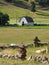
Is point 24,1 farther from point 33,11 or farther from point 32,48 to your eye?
point 32,48

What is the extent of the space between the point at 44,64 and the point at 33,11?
115207mm

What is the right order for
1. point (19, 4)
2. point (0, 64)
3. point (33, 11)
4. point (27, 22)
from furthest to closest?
point (19, 4) → point (33, 11) → point (27, 22) → point (0, 64)

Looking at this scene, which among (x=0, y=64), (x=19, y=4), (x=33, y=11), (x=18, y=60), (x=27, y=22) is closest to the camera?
(x=0, y=64)

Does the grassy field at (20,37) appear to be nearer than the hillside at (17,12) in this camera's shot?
Yes

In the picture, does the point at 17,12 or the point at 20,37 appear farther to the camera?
the point at 17,12

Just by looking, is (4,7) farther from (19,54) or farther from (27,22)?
(19,54)

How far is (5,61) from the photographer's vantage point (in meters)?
16.7

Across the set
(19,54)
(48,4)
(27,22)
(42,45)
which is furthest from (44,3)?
(19,54)

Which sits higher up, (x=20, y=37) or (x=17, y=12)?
(x=20, y=37)

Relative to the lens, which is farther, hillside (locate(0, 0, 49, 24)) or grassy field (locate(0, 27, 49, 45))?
hillside (locate(0, 0, 49, 24))

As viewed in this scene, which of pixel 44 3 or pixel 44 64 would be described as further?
pixel 44 3

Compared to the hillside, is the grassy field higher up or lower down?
higher up

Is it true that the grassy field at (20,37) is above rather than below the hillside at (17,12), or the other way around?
above

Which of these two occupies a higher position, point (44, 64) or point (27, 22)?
point (44, 64)
